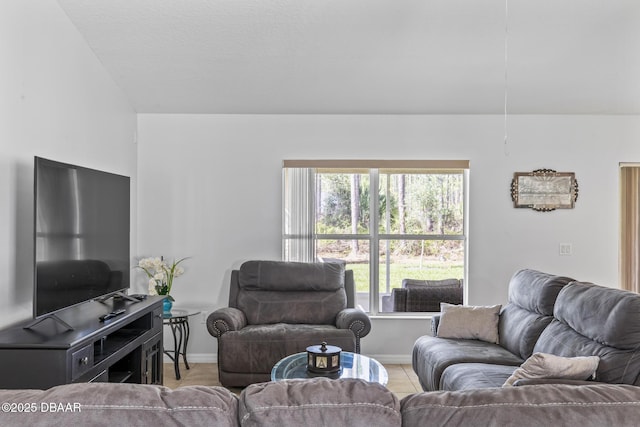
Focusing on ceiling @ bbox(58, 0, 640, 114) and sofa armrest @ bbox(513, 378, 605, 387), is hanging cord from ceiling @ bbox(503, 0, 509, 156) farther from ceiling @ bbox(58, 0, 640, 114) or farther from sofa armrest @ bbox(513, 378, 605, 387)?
sofa armrest @ bbox(513, 378, 605, 387)

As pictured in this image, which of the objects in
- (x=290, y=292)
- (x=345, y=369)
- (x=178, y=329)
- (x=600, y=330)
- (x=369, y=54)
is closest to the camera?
(x=600, y=330)

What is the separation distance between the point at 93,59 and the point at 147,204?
1.48 metres

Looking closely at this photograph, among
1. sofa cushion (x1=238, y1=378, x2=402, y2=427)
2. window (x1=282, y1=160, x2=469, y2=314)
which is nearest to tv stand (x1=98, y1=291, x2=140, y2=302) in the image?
window (x1=282, y1=160, x2=469, y2=314)

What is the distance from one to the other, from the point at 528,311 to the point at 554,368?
1279mm

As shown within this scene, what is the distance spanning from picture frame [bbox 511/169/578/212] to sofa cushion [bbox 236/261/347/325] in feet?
6.12

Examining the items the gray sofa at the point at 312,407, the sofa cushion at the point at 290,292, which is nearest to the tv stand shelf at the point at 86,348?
the sofa cushion at the point at 290,292

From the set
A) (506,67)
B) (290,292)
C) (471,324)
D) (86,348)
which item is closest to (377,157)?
(506,67)

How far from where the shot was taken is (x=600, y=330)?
8.25ft

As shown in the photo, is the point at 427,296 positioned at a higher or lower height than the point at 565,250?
lower

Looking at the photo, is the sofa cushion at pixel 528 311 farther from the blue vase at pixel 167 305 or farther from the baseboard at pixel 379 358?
the blue vase at pixel 167 305

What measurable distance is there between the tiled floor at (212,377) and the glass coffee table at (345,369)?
2.99 feet

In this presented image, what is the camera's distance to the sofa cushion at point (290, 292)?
440cm

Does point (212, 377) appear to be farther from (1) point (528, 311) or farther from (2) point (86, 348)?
(1) point (528, 311)

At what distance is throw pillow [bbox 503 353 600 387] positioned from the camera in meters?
2.18
